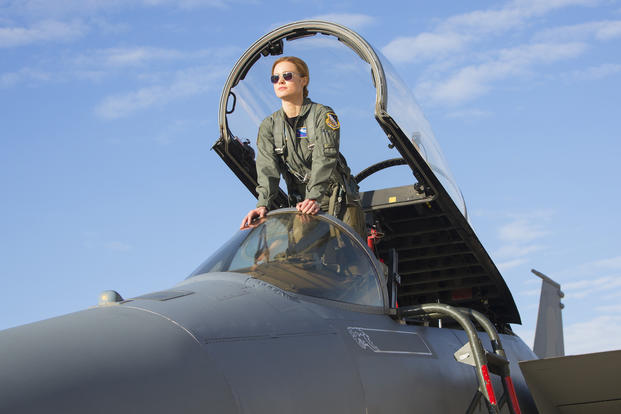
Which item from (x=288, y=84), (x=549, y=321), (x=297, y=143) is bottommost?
(x=549, y=321)

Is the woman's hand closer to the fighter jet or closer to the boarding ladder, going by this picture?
the fighter jet

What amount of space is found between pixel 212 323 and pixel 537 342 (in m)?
8.14

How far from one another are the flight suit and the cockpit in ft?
2.71

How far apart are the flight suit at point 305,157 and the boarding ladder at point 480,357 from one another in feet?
4.74

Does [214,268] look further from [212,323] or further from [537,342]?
[537,342]

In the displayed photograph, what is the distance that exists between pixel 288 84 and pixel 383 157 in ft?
7.30

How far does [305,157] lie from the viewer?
5742 mm

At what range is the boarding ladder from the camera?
3.78 metres

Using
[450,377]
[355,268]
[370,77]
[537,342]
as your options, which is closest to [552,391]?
[450,377]

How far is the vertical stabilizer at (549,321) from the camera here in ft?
32.7

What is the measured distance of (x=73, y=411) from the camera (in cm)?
208

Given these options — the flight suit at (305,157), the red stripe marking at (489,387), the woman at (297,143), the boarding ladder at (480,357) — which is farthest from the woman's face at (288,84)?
the red stripe marking at (489,387)

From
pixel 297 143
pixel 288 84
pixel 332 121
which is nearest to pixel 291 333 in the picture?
pixel 332 121

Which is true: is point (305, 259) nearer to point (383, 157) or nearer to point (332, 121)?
point (332, 121)
